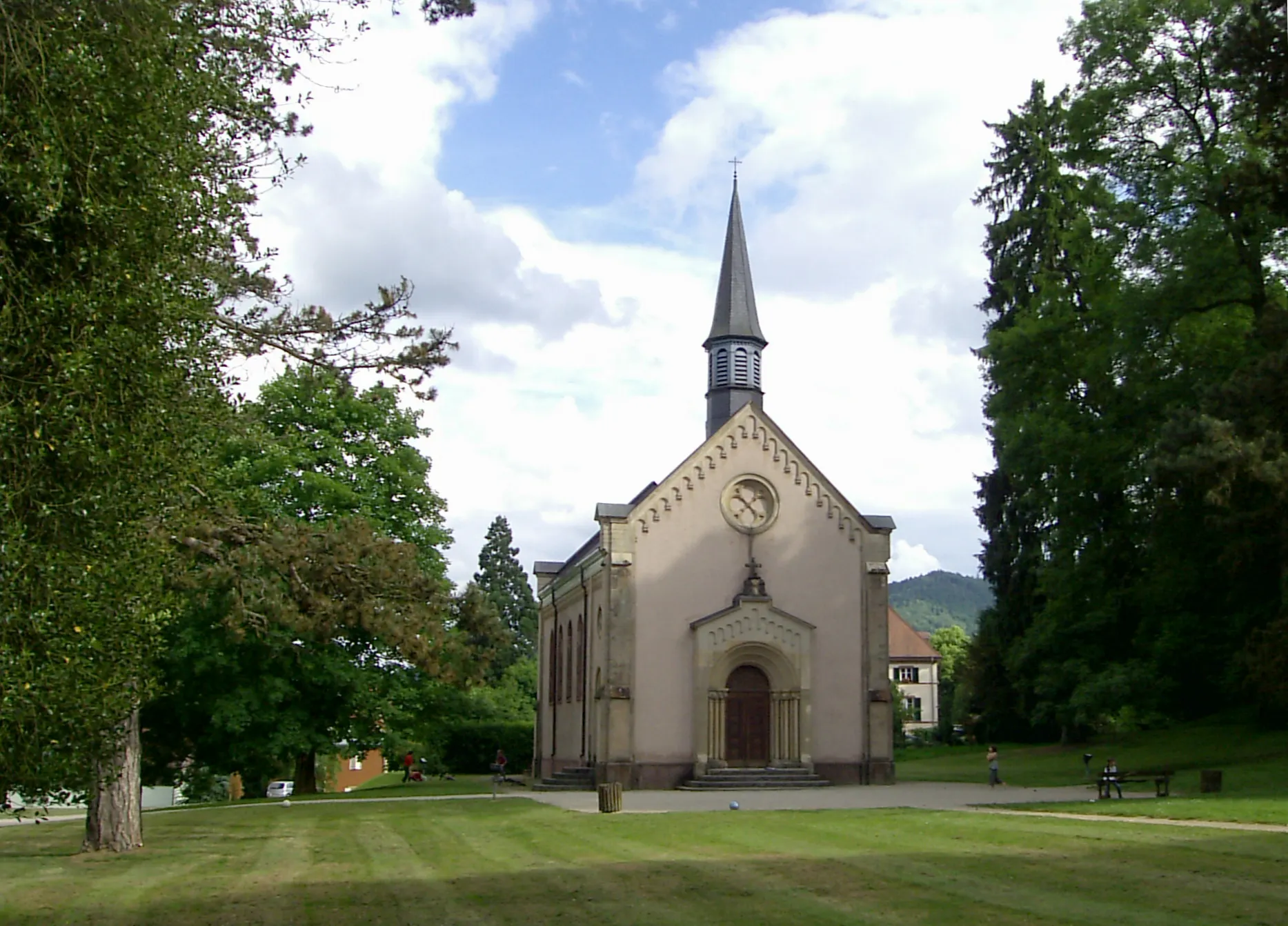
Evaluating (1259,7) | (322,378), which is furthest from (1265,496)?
(322,378)

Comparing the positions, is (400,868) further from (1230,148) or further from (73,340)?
(1230,148)

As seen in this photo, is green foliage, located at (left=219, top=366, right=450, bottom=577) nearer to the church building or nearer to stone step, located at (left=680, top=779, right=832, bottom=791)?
the church building

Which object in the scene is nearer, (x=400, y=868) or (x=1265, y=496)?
(x=400, y=868)

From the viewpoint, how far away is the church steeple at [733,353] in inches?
1660

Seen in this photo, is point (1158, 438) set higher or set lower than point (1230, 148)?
lower

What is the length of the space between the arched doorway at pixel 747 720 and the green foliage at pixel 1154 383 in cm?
861

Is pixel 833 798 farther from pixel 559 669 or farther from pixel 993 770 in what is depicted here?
pixel 559 669

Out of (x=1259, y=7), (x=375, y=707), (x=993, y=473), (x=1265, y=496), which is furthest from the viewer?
(x=993, y=473)

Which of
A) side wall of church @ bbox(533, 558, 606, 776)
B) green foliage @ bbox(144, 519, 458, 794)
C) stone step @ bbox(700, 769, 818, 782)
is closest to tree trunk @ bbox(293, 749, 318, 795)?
green foliage @ bbox(144, 519, 458, 794)

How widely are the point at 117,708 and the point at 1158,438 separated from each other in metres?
24.4

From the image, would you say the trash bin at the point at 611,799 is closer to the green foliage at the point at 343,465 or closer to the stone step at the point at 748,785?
the stone step at the point at 748,785

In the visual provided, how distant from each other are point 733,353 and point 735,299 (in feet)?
6.47

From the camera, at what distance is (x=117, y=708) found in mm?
10242

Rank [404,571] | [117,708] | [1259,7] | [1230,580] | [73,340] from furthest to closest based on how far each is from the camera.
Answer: [1230,580]
[1259,7]
[404,571]
[117,708]
[73,340]
